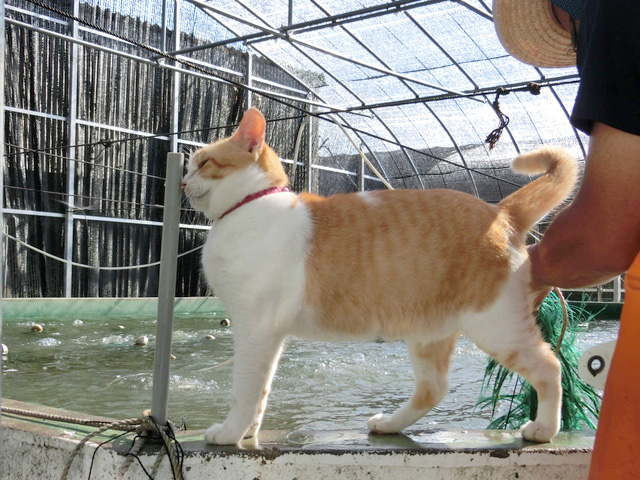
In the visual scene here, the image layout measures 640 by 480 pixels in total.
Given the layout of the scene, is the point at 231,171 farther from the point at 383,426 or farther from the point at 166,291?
the point at 383,426

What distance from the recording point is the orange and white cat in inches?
63.0

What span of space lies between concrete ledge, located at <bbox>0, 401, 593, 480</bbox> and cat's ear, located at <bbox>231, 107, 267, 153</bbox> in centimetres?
89

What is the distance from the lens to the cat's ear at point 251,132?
1.93 meters

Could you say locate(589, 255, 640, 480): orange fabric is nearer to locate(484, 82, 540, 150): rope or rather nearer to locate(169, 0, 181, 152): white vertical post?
locate(484, 82, 540, 150): rope

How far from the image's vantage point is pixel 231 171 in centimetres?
190

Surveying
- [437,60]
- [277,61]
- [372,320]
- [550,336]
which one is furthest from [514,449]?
[277,61]

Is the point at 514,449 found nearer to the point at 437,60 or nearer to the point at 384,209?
the point at 384,209

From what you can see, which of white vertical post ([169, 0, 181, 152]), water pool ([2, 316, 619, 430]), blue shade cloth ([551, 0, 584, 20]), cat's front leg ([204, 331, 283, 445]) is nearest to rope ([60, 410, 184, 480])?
cat's front leg ([204, 331, 283, 445])

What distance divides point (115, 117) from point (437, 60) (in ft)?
14.8

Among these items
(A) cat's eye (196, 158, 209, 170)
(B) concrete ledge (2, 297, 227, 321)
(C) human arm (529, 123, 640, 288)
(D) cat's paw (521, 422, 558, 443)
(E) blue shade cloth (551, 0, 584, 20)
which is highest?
(E) blue shade cloth (551, 0, 584, 20)

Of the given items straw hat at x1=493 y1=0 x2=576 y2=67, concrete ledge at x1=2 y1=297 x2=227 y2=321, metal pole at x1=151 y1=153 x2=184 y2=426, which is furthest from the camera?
concrete ledge at x1=2 y1=297 x2=227 y2=321

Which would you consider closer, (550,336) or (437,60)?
(550,336)

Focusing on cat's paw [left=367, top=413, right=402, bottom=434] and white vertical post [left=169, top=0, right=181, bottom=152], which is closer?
cat's paw [left=367, top=413, right=402, bottom=434]

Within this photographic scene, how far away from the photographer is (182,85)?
9.35 metres
